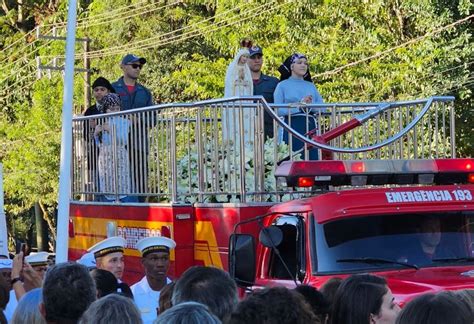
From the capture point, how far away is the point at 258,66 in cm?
1243

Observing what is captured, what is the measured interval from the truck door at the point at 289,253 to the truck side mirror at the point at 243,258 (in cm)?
19

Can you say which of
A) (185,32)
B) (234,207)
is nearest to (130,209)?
(234,207)

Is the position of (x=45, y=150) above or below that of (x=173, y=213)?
above

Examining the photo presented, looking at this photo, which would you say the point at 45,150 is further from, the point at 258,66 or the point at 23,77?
the point at 258,66

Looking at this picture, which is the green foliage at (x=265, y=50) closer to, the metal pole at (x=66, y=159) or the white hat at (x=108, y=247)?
the metal pole at (x=66, y=159)

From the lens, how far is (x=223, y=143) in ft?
34.2

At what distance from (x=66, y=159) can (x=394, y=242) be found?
5247 millimetres

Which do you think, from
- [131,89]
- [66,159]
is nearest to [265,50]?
[131,89]

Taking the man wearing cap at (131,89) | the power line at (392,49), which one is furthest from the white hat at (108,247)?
the power line at (392,49)

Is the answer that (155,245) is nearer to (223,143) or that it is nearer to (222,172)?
(222,172)

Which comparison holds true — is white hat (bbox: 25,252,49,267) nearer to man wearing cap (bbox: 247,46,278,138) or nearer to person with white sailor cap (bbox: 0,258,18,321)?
person with white sailor cap (bbox: 0,258,18,321)

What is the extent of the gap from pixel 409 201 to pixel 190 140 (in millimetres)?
2991

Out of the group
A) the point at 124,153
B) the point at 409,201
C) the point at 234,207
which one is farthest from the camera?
the point at 124,153

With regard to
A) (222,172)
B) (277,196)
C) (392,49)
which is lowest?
(277,196)
